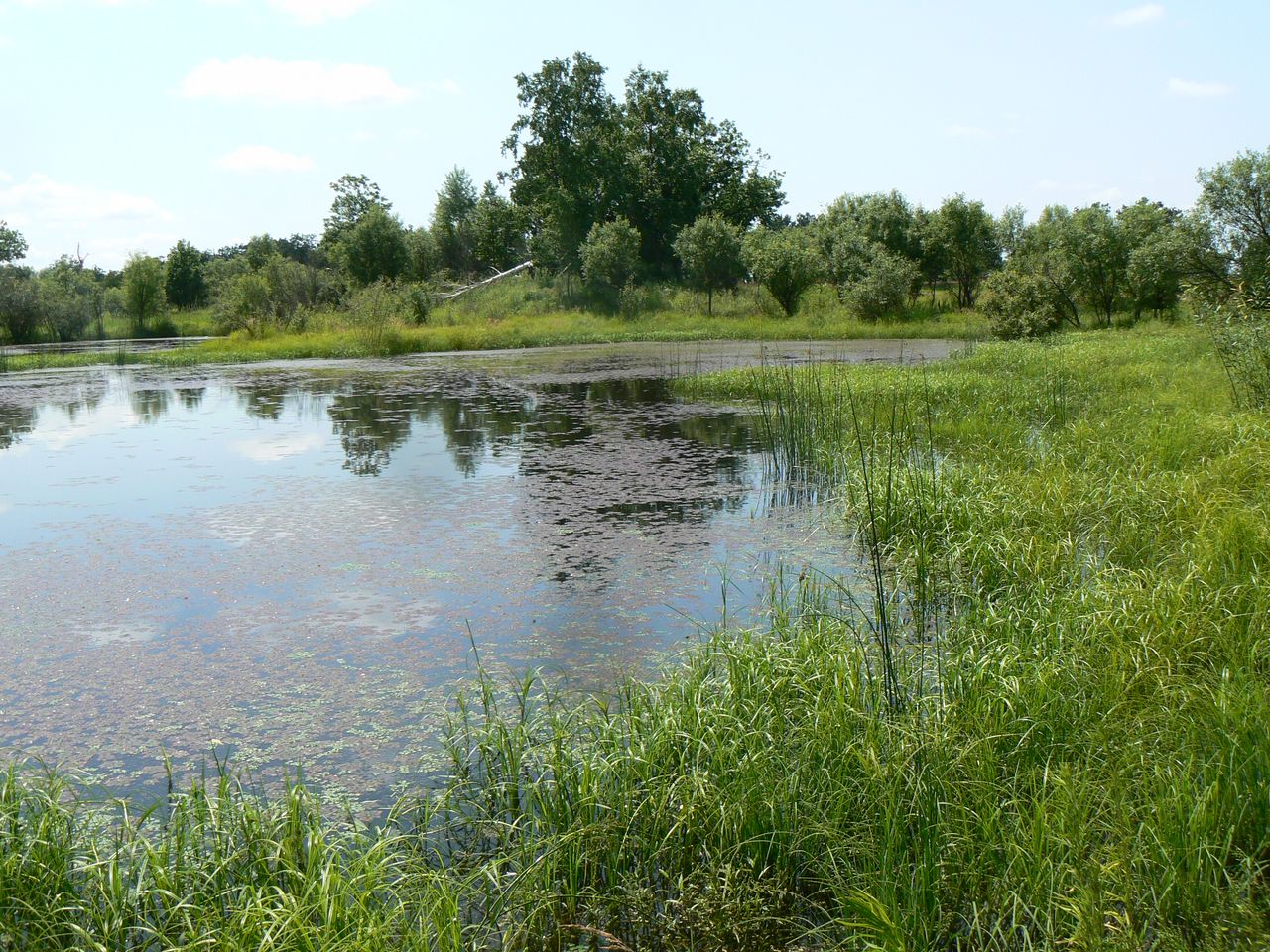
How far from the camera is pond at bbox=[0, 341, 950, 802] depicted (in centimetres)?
386

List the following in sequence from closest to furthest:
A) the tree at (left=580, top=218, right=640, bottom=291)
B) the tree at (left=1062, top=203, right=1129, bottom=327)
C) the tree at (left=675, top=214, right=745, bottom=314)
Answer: the tree at (left=1062, top=203, right=1129, bottom=327) → the tree at (left=675, top=214, right=745, bottom=314) → the tree at (left=580, top=218, right=640, bottom=291)

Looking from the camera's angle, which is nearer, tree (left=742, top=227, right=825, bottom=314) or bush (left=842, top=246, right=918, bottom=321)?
bush (left=842, top=246, right=918, bottom=321)

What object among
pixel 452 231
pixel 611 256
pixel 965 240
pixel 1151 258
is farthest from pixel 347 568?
pixel 452 231

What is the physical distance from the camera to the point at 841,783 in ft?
9.14

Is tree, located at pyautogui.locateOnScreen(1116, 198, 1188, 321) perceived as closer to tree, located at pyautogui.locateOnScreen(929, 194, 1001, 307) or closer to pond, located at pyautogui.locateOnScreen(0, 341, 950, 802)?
tree, located at pyautogui.locateOnScreen(929, 194, 1001, 307)

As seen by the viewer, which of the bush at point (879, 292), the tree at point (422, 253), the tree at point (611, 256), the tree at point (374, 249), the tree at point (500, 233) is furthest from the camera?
the tree at point (422, 253)

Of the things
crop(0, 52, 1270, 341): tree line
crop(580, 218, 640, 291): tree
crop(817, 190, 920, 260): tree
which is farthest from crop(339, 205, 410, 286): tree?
crop(817, 190, 920, 260): tree

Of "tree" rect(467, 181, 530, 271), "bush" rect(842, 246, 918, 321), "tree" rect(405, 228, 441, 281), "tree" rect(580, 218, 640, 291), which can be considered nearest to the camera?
"bush" rect(842, 246, 918, 321)

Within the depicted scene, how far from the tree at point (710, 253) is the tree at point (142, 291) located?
77.3ft

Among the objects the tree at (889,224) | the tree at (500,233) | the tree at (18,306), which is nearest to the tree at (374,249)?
the tree at (500,233)

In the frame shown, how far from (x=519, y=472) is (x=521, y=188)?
111 feet

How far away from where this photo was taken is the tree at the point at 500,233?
1678 inches

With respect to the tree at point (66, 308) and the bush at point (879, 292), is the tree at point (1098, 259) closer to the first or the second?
the bush at point (879, 292)

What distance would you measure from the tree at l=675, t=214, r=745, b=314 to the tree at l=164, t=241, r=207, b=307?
2881cm
